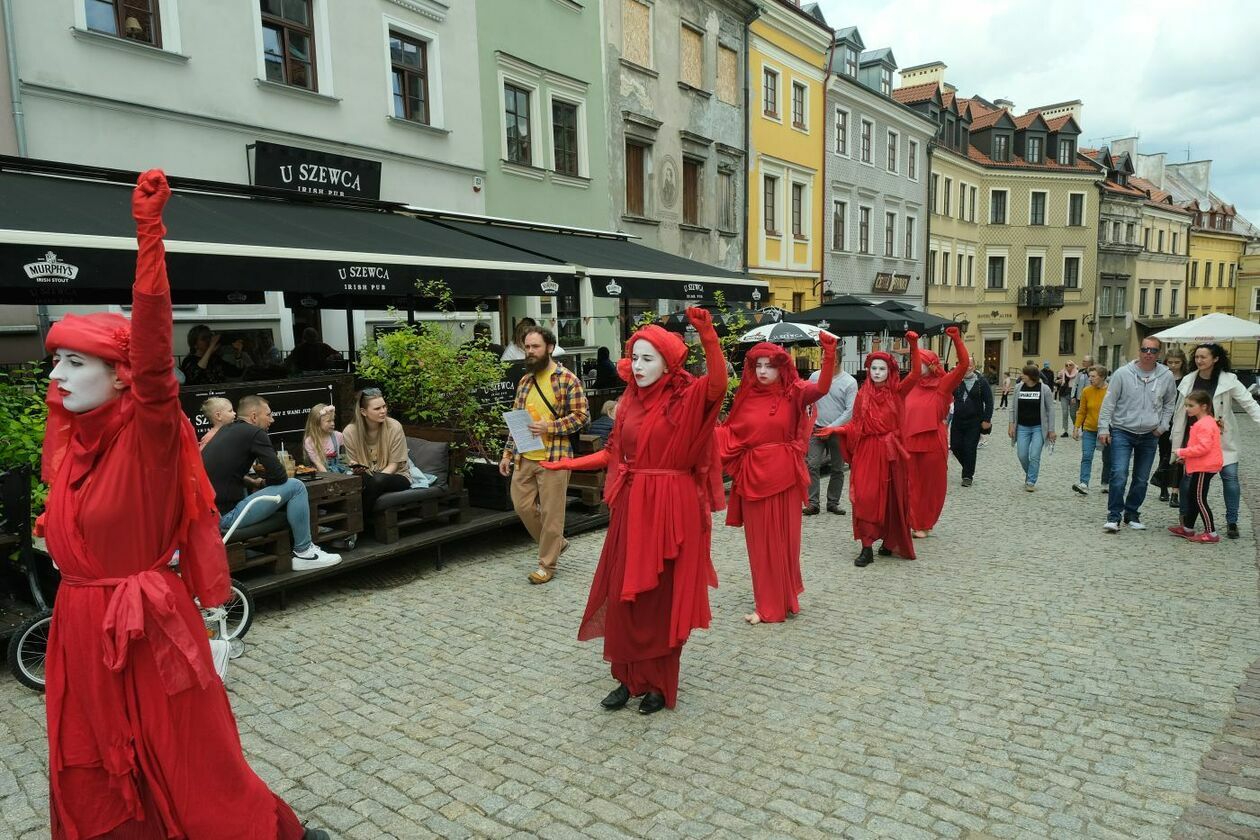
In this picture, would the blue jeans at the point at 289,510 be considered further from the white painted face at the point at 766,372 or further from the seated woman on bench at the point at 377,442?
the white painted face at the point at 766,372

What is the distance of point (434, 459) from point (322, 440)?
0.94 meters

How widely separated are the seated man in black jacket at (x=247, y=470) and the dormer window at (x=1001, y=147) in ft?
140

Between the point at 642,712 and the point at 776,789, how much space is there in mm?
905

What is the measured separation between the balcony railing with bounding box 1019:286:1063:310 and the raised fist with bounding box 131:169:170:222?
45.6 meters

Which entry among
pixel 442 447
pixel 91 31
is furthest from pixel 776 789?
pixel 91 31

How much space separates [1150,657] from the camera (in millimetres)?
4965

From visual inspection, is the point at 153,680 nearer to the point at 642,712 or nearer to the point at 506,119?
the point at 642,712

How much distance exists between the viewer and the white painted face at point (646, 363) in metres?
4.07

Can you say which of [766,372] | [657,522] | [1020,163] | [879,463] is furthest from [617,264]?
[1020,163]

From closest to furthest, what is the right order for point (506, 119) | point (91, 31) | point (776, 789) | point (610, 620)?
point (776, 789)
point (610, 620)
point (91, 31)
point (506, 119)

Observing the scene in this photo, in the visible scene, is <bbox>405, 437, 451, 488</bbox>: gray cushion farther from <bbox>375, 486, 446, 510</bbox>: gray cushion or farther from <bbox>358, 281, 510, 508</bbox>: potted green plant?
<bbox>375, 486, 446, 510</bbox>: gray cushion

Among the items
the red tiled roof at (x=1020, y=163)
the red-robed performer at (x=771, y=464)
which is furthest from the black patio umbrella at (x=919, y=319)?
the red tiled roof at (x=1020, y=163)

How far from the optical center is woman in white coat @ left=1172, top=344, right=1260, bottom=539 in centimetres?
810

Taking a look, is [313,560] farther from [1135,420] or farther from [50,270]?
[1135,420]
